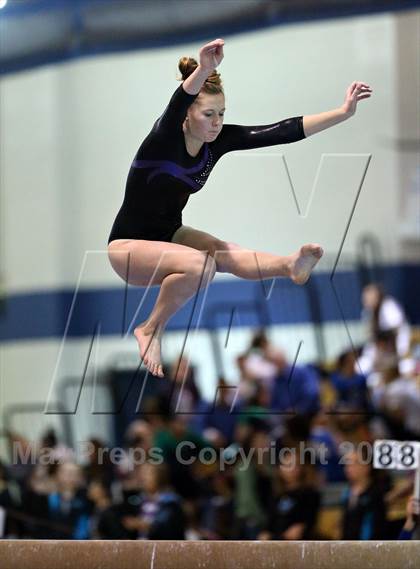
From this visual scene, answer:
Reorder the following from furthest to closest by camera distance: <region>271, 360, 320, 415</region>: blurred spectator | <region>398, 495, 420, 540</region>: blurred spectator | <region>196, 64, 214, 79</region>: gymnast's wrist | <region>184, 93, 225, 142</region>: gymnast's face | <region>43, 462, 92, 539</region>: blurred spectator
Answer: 1. <region>43, 462, 92, 539</region>: blurred spectator
2. <region>271, 360, 320, 415</region>: blurred spectator
3. <region>398, 495, 420, 540</region>: blurred spectator
4. <region>184, 93, 225, 142</region>: gymnast's face
5. <region>196, 64, 214, 79</region>: gymnast's wrist

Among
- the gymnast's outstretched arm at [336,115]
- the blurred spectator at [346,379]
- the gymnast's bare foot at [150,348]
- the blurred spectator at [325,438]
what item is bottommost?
the blurred spectator at [325,438]

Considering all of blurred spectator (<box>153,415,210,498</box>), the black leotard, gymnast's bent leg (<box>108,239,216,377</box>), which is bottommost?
blurred spectator (<box>153,415,210,498</box>)

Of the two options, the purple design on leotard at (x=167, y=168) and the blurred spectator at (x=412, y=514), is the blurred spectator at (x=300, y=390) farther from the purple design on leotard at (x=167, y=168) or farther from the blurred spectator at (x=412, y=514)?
the purple design on leotard at (x=167, y=168)

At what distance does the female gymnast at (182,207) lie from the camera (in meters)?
5.37

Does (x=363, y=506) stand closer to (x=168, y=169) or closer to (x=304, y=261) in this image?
(x=304, y=261)

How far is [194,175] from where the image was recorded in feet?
18.2

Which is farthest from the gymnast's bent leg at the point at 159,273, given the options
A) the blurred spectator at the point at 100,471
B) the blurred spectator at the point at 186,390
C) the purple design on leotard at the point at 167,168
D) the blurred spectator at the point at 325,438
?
the blurred spectator at the point at 100,471

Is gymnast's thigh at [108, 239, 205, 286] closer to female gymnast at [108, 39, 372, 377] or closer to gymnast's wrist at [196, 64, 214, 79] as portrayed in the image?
female gymnast at [108, 39, 372, 377]

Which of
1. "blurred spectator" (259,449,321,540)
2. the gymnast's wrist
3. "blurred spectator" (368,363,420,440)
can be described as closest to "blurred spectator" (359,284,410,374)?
"blurred spectator" (368,363,420,440)

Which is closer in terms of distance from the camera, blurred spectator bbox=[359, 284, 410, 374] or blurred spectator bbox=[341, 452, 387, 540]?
blurred spectator bbox=[341, 452, 387, 540]

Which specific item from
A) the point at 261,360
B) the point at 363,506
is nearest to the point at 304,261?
the point at 363,506

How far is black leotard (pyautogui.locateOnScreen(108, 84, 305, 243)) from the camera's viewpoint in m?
Result: 5.39

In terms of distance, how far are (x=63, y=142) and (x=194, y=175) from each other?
388cm

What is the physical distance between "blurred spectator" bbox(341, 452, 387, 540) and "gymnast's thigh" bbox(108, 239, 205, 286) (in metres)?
1.78
